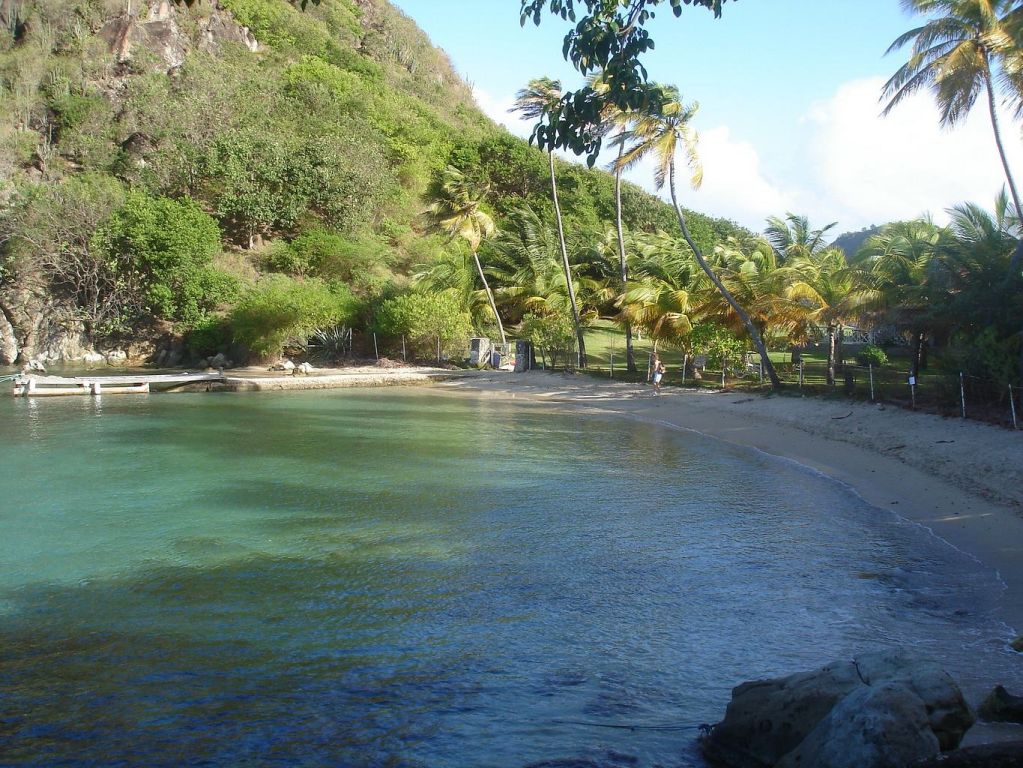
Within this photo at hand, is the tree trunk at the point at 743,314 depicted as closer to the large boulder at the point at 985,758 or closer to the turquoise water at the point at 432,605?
the turquoise water at the point at 432,605

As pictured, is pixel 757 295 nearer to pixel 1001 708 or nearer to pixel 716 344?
pixel 716 344

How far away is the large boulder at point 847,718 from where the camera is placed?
432 centimetres

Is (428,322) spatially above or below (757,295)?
below

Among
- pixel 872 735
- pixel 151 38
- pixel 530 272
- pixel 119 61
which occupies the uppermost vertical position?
pixel 151 38

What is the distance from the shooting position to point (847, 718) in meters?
4.53

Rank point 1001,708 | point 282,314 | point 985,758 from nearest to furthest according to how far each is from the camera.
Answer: point 985,758, point 1001,708, point 282,314

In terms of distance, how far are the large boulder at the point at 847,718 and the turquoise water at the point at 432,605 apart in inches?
18.9

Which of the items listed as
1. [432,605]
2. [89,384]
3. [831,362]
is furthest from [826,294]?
[89,384]

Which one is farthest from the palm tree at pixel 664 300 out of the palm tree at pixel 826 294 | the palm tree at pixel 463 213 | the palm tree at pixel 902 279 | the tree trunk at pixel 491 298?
the palm tree at pixel 463 213

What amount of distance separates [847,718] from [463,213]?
37.4 m

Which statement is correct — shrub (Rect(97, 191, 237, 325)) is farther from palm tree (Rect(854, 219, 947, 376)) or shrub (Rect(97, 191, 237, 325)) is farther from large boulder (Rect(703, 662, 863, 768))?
large boulder (Rect(703, 662, 863, 768))

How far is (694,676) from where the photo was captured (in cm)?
704

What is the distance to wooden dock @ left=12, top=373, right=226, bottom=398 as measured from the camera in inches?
1191

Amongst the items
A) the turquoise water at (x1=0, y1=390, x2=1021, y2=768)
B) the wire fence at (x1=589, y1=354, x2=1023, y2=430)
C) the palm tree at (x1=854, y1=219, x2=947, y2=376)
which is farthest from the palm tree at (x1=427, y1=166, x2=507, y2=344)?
the turquoise water at (x1=0, y1=390, x2=1021, y2=768)
